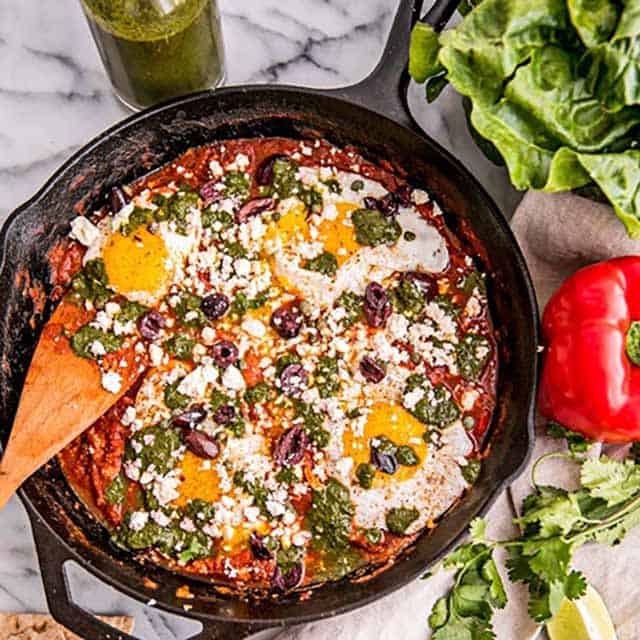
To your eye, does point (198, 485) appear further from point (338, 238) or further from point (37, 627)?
point (338, 238)

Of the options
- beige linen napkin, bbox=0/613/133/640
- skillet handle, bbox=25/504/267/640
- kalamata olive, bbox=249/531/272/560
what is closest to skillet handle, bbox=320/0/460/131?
kalamata olive, bbox=249/531/272/560

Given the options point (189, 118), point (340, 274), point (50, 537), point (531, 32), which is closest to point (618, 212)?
point (531, 32)

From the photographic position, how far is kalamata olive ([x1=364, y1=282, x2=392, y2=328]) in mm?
3555

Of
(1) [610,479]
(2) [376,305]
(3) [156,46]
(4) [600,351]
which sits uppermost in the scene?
(3) [156,46]

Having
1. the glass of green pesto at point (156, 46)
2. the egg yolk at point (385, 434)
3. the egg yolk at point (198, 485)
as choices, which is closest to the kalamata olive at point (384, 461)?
the egg yolk at point (385, 434)

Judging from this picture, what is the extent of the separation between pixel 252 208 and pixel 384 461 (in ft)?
2.80

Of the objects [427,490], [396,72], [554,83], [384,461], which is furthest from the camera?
[427,490]

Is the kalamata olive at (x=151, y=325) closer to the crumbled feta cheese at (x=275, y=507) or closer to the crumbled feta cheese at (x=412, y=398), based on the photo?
the crumbled feta cheese at (x=275, y=507)

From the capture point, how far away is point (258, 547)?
140 inches

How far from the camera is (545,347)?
357 centimetres

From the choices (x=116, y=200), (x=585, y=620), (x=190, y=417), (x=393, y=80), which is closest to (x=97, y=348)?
(x=190, y=417)

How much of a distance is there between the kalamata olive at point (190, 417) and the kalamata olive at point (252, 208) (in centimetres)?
58

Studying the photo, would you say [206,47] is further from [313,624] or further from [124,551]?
[313,624]

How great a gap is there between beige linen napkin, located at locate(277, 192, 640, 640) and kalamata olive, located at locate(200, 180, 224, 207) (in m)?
0.91
